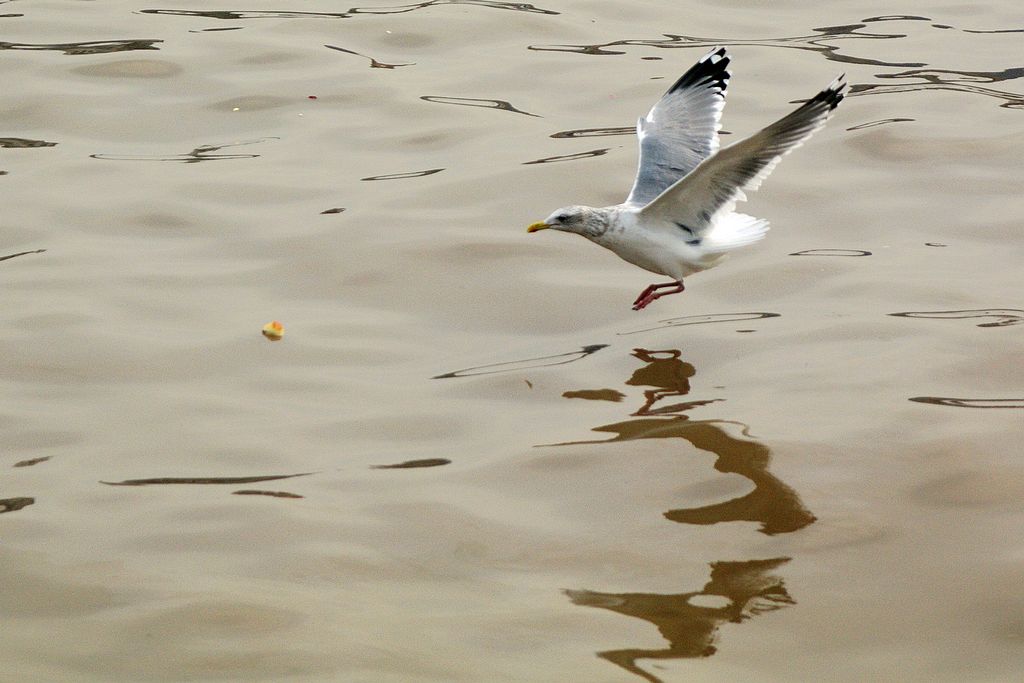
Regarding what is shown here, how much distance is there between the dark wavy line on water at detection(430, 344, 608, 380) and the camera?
6.62m

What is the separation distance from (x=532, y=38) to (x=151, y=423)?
21.8 feet

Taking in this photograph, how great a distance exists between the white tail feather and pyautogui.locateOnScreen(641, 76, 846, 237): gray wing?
0.05 m

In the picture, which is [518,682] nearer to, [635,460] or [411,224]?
[635,460]

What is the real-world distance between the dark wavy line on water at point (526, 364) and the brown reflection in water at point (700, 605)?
2074 mm

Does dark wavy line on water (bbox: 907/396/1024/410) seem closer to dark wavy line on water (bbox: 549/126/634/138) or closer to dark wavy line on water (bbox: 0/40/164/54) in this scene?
dark wavy line on water (bbox: 549/126/634/138)

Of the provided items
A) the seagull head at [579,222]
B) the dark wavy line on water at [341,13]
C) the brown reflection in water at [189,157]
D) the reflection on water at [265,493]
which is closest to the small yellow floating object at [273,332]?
the seagull head at [579,222]

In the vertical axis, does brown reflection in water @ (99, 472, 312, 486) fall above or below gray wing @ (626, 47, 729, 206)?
below

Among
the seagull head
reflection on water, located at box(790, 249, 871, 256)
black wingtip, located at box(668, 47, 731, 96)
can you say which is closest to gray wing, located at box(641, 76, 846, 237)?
Answer: the seagull head

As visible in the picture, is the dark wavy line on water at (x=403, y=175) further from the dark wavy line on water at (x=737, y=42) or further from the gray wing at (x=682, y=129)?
the dark wavy line on water at (x=737, y=42)

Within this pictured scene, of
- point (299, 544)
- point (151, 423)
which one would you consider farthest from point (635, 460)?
point (151, 423)

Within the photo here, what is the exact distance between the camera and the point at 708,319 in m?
7.18

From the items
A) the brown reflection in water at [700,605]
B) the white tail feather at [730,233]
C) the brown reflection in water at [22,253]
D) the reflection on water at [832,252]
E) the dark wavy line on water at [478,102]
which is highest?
the dark wavy line on water at [478,102]

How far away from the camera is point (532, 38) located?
11.8 m

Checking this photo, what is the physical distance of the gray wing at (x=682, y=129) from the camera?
7707 millimetres
